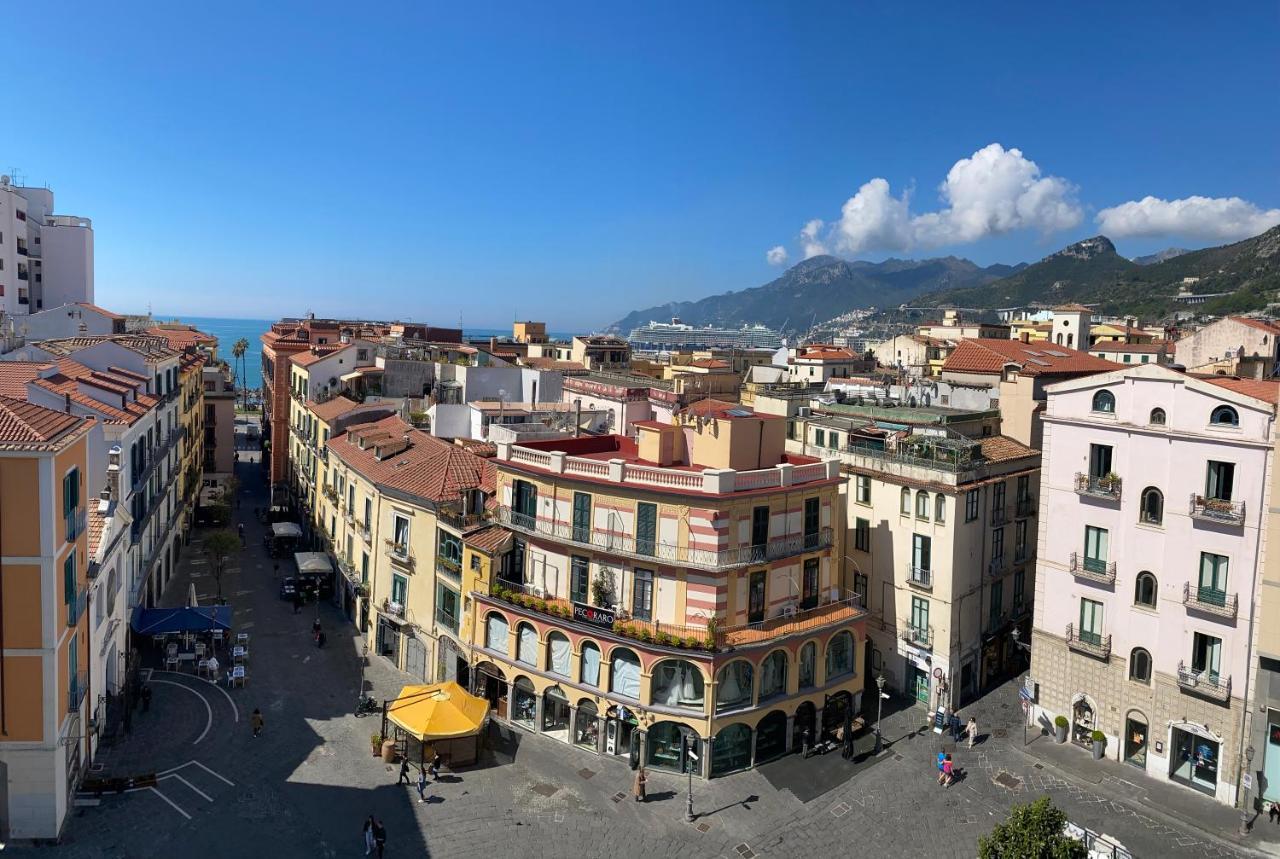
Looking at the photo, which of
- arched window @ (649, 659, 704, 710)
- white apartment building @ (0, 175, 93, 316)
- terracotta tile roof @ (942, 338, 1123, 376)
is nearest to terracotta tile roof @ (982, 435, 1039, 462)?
terracotta tile roof @ (942, 338, 1123, 376)

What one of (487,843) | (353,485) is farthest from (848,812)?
(353,485)

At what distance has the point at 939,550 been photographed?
39312mm

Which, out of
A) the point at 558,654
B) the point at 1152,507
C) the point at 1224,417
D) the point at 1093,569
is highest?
the point at 1224,417

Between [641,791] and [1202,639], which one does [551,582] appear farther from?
[1202,639]

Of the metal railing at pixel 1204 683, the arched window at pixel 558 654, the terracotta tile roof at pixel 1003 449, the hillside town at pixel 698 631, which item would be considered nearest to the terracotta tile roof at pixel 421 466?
the hillside town at pixel 698 631

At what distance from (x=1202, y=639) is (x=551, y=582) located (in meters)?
24.6

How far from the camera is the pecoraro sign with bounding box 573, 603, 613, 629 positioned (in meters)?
34.4

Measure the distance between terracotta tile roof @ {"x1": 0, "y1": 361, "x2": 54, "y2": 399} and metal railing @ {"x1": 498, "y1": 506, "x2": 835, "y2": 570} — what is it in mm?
20335

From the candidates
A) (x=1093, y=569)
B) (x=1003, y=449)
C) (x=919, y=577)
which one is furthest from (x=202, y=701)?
(x=1003, y=449)

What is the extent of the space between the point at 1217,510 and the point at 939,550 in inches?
424

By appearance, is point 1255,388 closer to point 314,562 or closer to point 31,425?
point 31,425

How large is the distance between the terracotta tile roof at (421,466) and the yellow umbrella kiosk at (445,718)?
9.13 meters

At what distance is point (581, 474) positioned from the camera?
35.6 m

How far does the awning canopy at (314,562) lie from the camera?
5131cm
